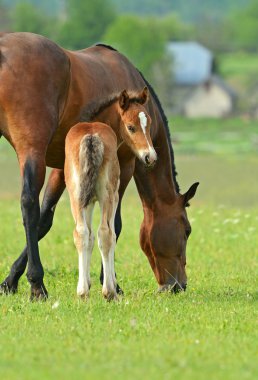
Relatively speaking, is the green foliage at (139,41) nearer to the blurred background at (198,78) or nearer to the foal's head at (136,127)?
the blurred background at (198,78)

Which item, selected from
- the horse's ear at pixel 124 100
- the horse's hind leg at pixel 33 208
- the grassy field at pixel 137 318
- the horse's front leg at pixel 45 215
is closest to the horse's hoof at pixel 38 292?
the horse's hind leg at pixel 33 208

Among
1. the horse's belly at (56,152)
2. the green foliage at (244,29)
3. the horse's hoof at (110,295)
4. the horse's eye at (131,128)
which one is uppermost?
the horse's eye at (131,128)

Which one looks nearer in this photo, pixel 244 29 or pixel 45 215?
pixel 45 215

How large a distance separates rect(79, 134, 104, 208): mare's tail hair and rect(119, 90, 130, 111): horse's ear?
2.35ft

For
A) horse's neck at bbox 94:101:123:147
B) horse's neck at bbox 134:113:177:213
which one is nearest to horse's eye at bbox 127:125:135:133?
horse's neck at bbox 94:101:123:147

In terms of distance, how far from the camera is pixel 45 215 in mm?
11797

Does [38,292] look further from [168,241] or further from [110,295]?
[168,241]

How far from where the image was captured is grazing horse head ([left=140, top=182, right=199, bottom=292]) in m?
11.5

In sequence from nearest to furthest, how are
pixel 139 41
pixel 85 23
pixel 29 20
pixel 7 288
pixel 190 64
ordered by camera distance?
1. pixel 7 288
2. pixel 190 64
3. pixel 139 41
4. pixel 29 20
5. pixel 85 23

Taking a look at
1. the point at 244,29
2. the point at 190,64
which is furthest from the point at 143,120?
the point at 244,29

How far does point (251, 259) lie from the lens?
14.6 m

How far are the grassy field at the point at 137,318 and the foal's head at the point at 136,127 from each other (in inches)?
52.9

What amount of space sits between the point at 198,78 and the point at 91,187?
315 ft

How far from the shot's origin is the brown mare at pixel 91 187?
988 centimetres
